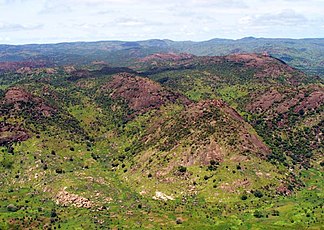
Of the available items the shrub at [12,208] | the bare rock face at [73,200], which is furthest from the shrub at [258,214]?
the shrub at [12,208]

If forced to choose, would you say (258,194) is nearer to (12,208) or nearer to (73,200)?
(73,200)

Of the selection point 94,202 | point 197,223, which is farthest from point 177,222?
point 94,202

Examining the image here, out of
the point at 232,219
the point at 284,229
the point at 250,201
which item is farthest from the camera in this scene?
the point at 250,201

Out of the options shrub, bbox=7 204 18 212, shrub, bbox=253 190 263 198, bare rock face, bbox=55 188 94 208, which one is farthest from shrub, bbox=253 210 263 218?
shrub, bbox=7 204 18 212

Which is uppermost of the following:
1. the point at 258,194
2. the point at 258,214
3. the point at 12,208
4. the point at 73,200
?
the point at 258,194

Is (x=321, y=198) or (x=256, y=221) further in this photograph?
(x=321, y=198)

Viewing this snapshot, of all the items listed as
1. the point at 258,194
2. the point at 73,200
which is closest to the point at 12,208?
the point at 73,200

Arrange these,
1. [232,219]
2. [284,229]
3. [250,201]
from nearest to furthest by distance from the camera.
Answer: [284,229] < [232,219] < [250,201]

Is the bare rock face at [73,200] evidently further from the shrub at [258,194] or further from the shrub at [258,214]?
the shrub at [258,194]

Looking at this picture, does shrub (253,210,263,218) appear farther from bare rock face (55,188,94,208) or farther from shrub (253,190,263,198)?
bare rock face (55,188,94,208)

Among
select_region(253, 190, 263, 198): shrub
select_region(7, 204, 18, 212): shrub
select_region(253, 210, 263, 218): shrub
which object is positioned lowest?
select_region(7, 204, 18, 212): shrub

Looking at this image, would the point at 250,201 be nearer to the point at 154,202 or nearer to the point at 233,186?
the point at 233,186
